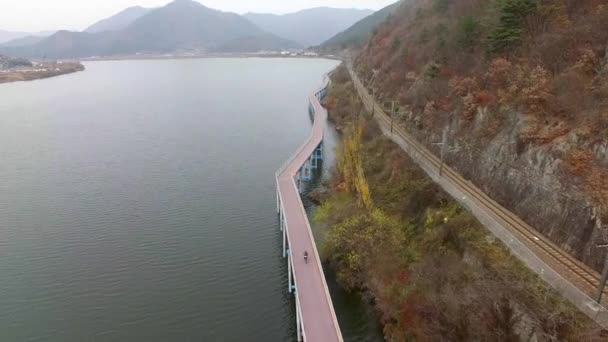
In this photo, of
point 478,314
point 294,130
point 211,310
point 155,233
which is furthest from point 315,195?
point 294,130

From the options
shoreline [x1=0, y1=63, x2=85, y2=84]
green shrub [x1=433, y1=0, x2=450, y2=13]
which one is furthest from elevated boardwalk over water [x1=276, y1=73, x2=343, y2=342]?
shoreline [x1=0, y1=63, x2=85, y2=84]

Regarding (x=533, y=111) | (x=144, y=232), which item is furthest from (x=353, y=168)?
(x=144, y=232)

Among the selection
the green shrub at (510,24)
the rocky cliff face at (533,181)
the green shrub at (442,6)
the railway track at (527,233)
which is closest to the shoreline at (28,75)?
the green shrub at (442,6)

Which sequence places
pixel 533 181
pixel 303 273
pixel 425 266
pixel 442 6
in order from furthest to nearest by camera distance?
pixel 442 6 < pixel 303 273 < pixel 425 266 < pixel 533 181

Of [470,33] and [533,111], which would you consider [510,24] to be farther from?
[533,111]

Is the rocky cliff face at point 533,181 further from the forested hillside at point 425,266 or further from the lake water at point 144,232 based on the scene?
the lake water at point 144,232
